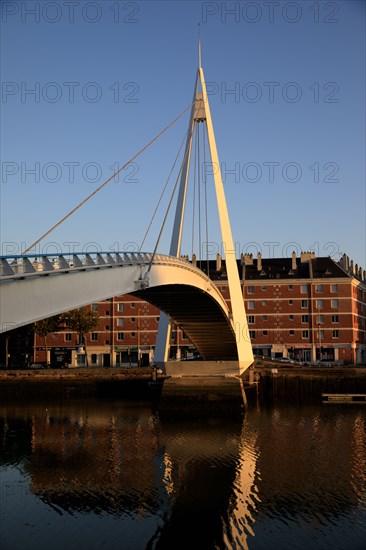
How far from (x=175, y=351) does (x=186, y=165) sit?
3738 centimetres

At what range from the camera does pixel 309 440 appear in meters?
35.2

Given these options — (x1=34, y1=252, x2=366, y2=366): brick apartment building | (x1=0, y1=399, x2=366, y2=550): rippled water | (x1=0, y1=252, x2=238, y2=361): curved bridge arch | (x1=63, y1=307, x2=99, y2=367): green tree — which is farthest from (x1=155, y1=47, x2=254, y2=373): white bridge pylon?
(x1=34, y1=252, x2=366, y2=366): brick apartment building

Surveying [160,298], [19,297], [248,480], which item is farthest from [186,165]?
[19,297]

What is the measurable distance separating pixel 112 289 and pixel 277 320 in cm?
5306

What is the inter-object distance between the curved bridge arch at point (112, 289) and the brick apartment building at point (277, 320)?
2728 cm

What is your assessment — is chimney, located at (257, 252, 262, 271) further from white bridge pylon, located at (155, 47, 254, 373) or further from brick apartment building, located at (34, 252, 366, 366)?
white bridge pylon, located at (155, 47, 254, 373)

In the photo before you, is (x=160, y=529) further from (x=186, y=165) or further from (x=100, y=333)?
(x=100, y=333)

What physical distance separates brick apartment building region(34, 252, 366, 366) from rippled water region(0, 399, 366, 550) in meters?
32.0

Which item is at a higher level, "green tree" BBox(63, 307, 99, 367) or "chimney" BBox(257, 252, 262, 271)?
"chimney" BBox(257, 252, 262, 271)

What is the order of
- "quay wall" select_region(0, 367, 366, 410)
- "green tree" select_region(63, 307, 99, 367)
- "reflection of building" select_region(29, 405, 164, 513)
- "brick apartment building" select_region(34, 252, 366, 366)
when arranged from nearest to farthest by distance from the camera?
1. "reflection of building" select_region(29, 405, 164, 513)
2. "quay wall" select_region(0, 367, 366, 410)
3. "green tree" select_region(63, 307, 99, 367)
4. "brick apartment building" select_region(34, 252, 366, 366)

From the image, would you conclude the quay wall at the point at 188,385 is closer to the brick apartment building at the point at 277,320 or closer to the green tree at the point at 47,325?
the green tree at the point at 47,325

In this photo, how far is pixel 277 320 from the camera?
7650 cm

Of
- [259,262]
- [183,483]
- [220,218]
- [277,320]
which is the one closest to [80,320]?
[277,320]

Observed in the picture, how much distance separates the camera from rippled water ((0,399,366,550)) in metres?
20.1
